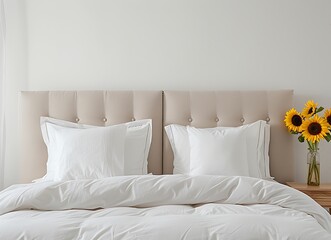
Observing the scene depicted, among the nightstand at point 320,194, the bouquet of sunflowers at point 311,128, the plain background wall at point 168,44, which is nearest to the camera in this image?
the nightstand at point 320,194

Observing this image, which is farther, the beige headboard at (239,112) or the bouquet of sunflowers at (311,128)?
the beige headboard at (239,112)

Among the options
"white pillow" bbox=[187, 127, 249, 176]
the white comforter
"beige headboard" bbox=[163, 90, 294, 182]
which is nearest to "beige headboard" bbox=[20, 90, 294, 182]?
"beige headboard" bbox=[163, 90, 294, 182]

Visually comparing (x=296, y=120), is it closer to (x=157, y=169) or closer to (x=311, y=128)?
(x=311, y=128)

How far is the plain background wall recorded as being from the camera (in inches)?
133

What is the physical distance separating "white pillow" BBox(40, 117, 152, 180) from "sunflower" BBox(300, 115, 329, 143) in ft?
3.58

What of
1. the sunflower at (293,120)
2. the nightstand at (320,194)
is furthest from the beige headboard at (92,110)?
the nightstand at (320,194)

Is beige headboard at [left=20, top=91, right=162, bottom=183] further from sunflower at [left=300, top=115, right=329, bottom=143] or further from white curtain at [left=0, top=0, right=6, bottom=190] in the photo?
sunflower at [left=300, top=115, right=329, bottom=143]

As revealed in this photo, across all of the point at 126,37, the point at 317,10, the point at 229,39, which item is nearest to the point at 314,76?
the point at 317,10

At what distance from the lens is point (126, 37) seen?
3373 millimetres

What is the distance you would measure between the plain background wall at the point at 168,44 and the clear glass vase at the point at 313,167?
554 mm

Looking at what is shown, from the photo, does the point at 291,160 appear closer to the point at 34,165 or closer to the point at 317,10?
the point at 317,10

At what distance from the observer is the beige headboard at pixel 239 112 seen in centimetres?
323

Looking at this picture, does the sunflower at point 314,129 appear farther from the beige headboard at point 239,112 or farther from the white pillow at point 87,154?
the white pillow at point 87,154

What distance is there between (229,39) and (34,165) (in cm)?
174
